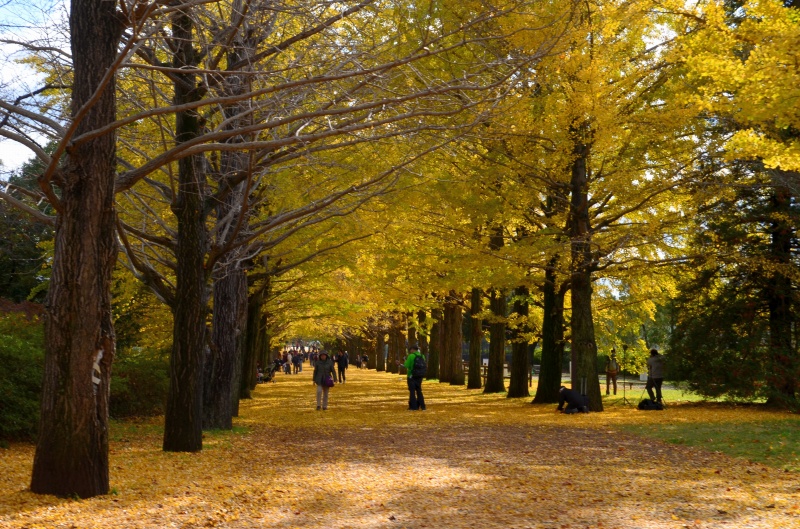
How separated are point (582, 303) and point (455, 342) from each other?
619 inches

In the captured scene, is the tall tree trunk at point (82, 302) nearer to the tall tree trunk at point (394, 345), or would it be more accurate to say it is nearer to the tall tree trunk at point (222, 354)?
the tall tree trunk at point (222, 354)

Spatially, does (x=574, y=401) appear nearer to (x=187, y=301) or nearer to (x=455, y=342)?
(x=187, y=301)

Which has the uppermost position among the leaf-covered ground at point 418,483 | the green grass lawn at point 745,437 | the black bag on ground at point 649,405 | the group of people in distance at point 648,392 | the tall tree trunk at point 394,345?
the tall tree trunk at point 394,345

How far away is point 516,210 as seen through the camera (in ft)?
63.6

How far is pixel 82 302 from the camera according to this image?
756cm

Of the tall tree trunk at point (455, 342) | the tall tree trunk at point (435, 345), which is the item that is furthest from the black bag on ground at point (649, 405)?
the tall tree trunk at point (435, 345)

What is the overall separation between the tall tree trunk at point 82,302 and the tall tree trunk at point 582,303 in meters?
13.3

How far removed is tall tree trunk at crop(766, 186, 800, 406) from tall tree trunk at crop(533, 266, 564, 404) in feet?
17.8

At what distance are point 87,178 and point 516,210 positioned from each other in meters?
13.1

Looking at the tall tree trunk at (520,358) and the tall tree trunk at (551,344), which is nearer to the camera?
the tall tree trunk at (551,344)

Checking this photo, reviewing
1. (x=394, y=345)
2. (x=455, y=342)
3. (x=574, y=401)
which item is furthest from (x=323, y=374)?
(x=394, y=345)

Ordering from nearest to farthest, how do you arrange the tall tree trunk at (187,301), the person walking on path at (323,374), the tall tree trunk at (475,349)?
the tall tree trunk at (187,301) → the person walking on path at (323,374) → the tall tree trunk at (475,349)

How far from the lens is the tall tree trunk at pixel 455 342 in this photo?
34.0 meters

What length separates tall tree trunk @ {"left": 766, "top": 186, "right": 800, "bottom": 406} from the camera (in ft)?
64.2
